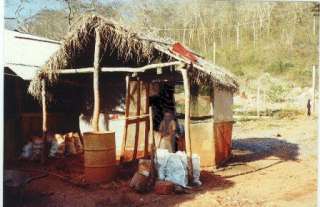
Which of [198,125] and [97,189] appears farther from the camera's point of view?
[198,125]

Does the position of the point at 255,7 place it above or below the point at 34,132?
above

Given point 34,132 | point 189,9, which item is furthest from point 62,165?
point 189,9

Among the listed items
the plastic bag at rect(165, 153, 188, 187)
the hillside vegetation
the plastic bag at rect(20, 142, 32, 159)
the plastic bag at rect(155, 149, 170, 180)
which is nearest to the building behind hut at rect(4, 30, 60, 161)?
the plastic bag at rect(20, 142, 32, 159)

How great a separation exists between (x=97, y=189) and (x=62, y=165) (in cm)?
174

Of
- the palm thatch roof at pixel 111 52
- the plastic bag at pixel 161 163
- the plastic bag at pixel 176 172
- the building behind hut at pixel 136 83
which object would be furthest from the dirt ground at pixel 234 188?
the palm thatch roof at pixel 111 52

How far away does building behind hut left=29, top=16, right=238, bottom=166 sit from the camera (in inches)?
287

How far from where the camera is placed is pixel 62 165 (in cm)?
802

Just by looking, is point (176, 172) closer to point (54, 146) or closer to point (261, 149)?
point (54, 146)

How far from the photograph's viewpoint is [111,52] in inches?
325

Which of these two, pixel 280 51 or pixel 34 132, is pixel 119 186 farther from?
pixel 280 51

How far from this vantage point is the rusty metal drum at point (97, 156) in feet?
21.7

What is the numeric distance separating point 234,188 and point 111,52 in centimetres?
325

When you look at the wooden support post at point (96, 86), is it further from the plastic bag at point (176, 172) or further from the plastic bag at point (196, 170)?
the plastic bag at point (196, 170)

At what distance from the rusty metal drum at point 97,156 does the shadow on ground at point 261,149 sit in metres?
3.33
